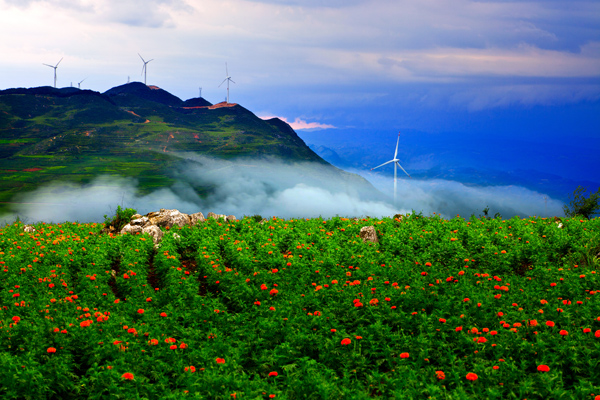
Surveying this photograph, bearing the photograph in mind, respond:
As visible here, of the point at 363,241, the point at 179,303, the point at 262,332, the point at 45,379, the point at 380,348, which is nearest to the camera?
the point at 45,379

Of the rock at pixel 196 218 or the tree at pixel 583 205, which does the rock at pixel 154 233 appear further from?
the tree at pixel 583 205

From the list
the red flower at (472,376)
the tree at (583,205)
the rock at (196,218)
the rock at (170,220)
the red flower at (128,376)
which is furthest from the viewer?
the tree at (583,205)

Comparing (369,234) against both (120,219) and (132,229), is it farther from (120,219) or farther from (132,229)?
(120,219)

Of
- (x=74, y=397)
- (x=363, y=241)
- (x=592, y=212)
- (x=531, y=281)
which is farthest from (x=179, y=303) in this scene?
(x=592, y=212)

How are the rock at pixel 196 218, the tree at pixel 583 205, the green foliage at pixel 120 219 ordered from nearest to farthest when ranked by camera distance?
the rock at pixel 196 218
the green foliage at pixel 120 219
the tree at pixel 583 205

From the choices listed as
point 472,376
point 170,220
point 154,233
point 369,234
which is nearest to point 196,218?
point 170,220

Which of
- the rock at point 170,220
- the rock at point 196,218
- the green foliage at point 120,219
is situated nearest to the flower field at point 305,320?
the rock at point 170,220

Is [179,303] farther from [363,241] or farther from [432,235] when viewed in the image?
[432,235]
